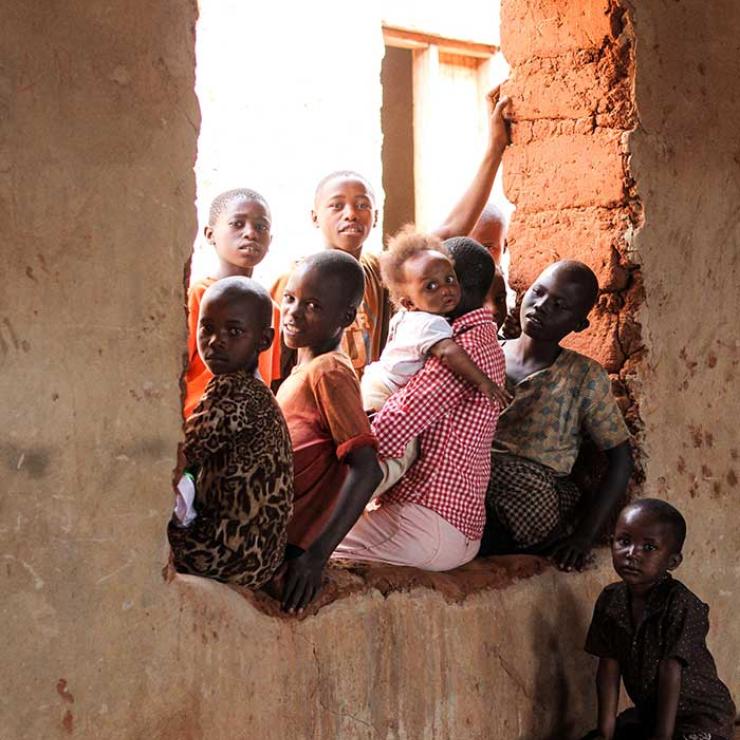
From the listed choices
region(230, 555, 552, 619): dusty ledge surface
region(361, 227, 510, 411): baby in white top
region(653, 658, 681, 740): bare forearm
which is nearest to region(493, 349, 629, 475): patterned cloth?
region(230, 555, 552, 619): dusty ledge surface

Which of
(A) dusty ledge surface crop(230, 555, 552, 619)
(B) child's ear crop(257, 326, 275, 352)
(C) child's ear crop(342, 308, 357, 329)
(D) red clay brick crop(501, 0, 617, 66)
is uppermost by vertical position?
(D) red clay brick crop(501, 0, 617, 66)

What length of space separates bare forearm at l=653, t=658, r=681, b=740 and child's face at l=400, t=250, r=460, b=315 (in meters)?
1.19

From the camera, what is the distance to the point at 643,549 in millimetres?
4027

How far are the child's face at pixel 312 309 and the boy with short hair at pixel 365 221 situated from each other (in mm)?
1025

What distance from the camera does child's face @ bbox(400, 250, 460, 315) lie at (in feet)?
12.8

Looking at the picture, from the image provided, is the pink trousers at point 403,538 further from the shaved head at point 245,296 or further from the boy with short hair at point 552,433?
the shaved head at point 245,296

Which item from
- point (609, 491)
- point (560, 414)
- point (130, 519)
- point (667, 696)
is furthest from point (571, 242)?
point (130, 519)

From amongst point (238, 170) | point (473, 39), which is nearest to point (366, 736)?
point (238, 170)

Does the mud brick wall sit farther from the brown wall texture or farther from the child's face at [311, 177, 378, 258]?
the brown wall texture

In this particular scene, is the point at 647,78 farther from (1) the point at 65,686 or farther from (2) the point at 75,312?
(1) the point at 65,686

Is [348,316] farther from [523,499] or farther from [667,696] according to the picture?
[667,696]

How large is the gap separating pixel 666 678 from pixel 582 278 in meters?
1.23

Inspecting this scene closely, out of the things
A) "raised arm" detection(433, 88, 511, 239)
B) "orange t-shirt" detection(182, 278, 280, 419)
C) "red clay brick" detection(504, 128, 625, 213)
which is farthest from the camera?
"raised arm" detection(433, 88, 511, 239)

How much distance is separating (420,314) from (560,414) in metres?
0.72
